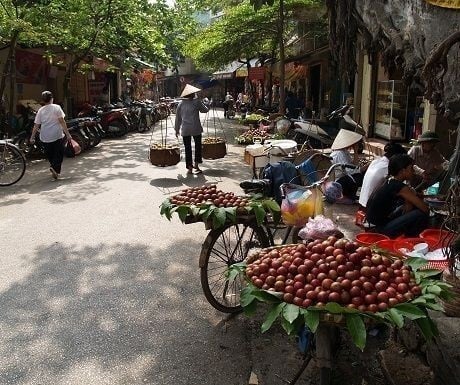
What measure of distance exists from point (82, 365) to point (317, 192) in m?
2.44

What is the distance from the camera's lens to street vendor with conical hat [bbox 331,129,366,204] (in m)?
6.92

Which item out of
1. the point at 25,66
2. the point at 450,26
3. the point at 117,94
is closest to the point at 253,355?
the point at 450,26

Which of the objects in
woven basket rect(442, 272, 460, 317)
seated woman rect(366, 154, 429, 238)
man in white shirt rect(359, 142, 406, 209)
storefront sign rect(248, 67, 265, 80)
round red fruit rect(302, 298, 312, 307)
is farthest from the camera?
storefront sign rect(248, 67, 265, 80)

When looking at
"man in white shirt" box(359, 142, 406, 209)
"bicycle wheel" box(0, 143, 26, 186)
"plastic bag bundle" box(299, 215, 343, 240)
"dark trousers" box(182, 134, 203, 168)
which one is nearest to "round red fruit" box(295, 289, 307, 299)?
"plastic bag bundle" box(299, 215, 343, 240)

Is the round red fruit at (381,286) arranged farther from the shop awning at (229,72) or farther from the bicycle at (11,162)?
the shop awning at (229,72)

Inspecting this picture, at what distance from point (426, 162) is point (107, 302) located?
15.2ft

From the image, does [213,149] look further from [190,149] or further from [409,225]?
[409,225]

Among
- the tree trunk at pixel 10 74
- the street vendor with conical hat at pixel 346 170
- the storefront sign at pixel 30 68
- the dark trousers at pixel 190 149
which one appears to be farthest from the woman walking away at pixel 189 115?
the storefront sign at pixel 30 68

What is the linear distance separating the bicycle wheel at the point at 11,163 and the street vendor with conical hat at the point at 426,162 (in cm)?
708

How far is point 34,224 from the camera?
6.75 metres

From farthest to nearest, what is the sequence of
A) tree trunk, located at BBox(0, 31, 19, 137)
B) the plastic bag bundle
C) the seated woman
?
1. tree trunk, located at BBox(0, 31, 19, 137)
2. the seated woman
3. the plastic bag bundle

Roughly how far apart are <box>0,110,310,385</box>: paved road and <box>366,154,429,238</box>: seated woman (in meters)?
1.76

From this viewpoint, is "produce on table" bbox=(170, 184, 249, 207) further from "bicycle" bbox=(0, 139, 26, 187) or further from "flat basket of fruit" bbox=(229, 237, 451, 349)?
"bicycle" bbox=(0, 139, 26, 187)

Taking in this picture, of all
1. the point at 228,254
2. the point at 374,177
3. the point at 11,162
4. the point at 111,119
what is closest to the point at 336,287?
the point at 228,254
